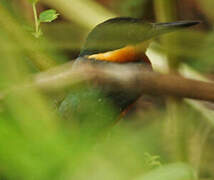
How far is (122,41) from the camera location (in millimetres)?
699

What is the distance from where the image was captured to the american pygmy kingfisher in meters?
0.64

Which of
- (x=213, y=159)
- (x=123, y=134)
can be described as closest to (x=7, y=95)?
(x=123, y=134)

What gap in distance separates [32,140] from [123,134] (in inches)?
4.5

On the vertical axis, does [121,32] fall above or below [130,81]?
below

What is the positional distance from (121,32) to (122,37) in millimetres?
38

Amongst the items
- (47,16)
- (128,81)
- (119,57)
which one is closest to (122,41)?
→ (119,57)

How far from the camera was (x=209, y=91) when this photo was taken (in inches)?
11.9

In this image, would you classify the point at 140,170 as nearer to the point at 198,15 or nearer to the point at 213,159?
the point at 213,159

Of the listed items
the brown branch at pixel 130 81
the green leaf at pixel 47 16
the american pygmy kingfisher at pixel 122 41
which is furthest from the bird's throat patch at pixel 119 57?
the brown branch at pixel 130 81

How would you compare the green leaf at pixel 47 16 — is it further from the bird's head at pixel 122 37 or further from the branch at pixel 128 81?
the branch at pixel 128 81

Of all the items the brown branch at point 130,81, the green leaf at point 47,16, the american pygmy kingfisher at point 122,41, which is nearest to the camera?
the brown branch at point 130,81

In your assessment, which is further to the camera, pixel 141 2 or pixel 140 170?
pixel 141 2

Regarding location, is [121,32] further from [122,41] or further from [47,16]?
[47,16]

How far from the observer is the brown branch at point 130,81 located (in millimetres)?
269
